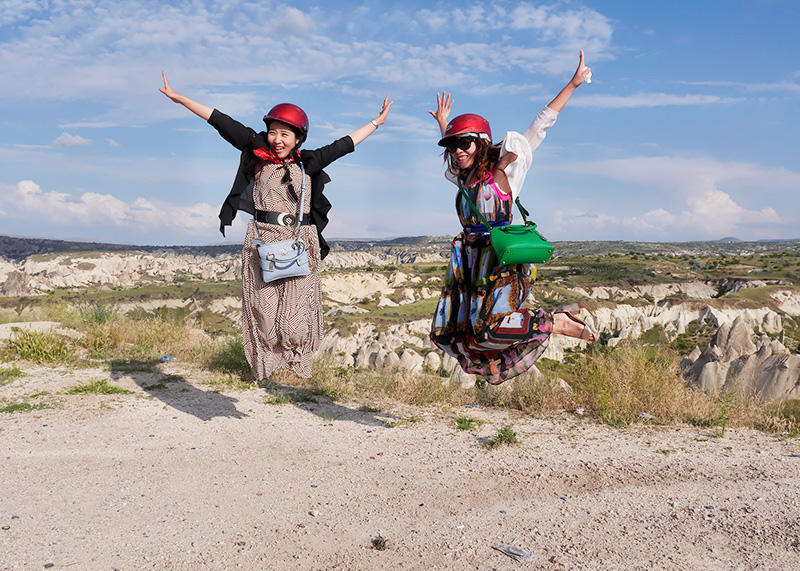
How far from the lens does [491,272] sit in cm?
521

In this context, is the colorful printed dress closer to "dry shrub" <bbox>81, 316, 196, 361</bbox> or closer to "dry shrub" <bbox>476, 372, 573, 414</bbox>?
"dry shrub" <bbox>476, 372, 573, 414</bbox>

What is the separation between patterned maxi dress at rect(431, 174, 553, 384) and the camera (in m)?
5.11

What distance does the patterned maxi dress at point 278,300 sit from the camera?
5.93 m

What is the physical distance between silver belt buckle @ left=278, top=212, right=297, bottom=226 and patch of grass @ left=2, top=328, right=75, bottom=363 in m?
5.35

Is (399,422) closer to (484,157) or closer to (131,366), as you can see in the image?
(484,157)

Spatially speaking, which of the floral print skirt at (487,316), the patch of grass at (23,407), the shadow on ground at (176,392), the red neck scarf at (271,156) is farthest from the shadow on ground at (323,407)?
the red neck scarf at (271,156)

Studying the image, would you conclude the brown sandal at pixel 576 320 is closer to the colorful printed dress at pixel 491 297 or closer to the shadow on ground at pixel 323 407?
the colorful printed dress at pixel 491 297

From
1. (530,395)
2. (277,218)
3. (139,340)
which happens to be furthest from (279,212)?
(139,340)

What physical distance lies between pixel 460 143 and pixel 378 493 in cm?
303

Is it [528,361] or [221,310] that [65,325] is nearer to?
[528,361]

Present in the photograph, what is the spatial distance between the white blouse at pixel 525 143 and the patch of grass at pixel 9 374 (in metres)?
7.00

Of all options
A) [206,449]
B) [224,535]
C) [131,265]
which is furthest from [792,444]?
[131,265]

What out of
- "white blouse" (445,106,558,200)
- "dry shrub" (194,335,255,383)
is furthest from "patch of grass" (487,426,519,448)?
"dry shrub" (194,335,255,383)

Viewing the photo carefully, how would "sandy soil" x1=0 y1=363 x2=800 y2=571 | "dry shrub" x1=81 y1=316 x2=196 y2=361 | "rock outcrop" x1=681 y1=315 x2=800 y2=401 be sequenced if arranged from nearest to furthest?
"sandy soil" x1=0 y1=363 x2=800 y2=571 → "rock outcrop" x1=681 y1=315 x2=800 y2=401 → "dry shrub" x1=81 y1=316 x2=196 y2=361
